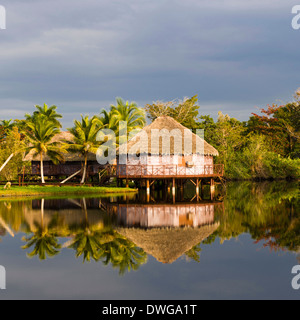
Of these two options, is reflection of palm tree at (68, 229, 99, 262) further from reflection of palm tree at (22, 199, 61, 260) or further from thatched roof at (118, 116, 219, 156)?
thatched roof at (118, 116, 219, 156)

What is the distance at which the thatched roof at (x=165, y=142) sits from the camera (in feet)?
102

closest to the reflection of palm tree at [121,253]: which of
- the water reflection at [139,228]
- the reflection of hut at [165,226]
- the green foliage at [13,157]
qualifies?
the water reflection at [139,228]

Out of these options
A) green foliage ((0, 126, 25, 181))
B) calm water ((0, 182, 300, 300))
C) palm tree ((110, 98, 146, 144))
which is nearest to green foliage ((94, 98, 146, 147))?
palm tree ((110, 98, 146, 144))

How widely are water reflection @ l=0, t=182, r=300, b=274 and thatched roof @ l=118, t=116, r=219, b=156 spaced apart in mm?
7729

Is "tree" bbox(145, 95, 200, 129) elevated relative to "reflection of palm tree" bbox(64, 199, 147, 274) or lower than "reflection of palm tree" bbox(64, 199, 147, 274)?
elevated

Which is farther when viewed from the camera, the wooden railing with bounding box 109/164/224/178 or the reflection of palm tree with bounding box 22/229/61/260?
the wooden railing with bounding box 109/164/224/178

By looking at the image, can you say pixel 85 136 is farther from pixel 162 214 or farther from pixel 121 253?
pixel 121 253

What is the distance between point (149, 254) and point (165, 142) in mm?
20759

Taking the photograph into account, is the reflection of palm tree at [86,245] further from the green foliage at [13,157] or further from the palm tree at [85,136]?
the green foliage at [13,157]

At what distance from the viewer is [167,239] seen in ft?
45.1

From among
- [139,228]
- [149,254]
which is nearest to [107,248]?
[149,254]

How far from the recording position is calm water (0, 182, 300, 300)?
29.5 feet

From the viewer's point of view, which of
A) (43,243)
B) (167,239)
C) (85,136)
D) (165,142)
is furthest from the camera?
(85,136)

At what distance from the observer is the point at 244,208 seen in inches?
909
